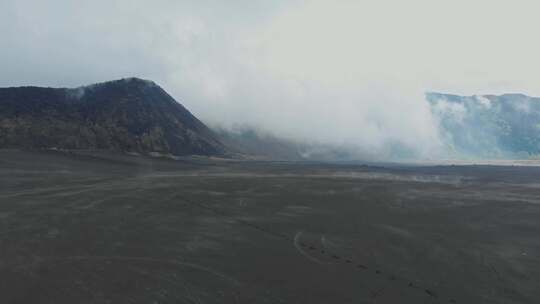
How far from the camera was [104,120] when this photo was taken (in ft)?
376

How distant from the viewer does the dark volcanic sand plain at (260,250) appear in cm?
1217

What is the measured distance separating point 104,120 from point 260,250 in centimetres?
11196

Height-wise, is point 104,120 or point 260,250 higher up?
point 104,120

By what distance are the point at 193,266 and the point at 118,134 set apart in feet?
354

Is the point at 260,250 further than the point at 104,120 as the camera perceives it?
No

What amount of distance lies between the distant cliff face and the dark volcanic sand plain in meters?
75.9

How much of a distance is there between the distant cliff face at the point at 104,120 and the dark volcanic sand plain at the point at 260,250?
7590cm

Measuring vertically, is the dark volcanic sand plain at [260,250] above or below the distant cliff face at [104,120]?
below

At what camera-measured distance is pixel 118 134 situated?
112 meters

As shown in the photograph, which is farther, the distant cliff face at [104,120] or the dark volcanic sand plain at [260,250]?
the distant cliff face at [104,120]

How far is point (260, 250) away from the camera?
1675cm

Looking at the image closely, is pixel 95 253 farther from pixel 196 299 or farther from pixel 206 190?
pixel 206 190

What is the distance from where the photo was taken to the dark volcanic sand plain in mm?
12172

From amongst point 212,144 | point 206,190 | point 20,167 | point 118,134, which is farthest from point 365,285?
point 212,144
